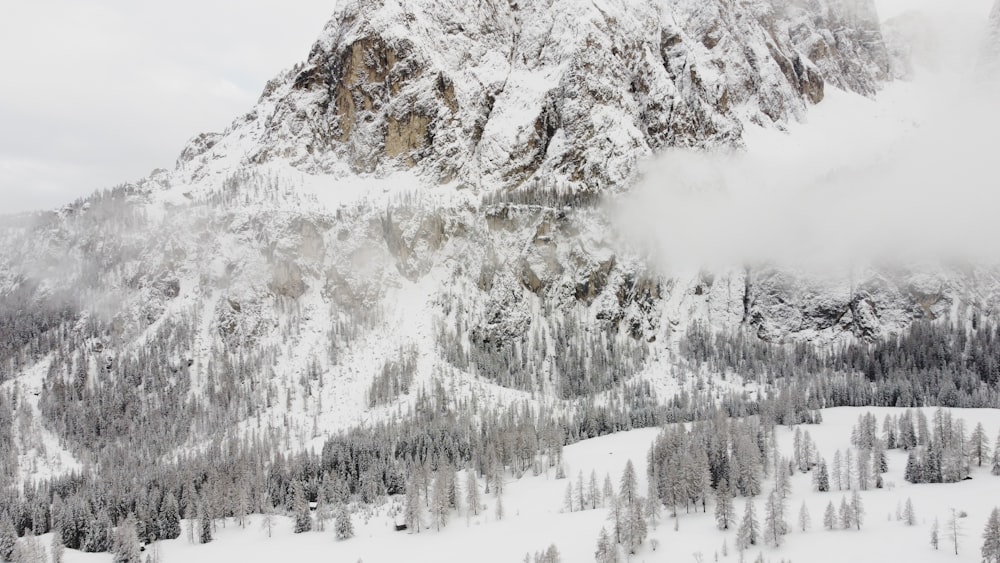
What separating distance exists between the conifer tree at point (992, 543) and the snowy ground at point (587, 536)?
142 inches

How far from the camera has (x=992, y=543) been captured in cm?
8575

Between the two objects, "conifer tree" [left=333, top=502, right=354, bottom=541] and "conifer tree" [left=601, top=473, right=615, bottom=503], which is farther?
"conifer tree" [left=601, top=473, right=615, bottom=503]

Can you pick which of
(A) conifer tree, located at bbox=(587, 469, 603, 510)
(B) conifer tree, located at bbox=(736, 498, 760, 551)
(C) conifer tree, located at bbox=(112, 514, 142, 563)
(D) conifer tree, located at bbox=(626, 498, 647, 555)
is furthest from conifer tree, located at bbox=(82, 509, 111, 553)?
(B) conifer tree, located at bbox=(736, 498, 760, 551)

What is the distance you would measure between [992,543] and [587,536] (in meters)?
52.7

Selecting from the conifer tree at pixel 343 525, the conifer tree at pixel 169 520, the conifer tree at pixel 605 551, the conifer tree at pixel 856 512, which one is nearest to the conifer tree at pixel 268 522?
the conifer tree at pixel 343 525

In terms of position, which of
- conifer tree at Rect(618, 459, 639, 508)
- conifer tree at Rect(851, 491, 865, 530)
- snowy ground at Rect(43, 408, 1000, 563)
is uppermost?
conifer tree at Rect(618, 459, 639, 508)

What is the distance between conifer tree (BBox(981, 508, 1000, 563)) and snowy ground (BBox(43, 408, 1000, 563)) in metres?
3.60

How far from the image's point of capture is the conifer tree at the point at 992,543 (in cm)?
8544

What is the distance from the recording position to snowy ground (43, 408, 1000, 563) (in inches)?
3802

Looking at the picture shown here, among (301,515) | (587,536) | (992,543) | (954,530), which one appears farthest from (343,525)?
(992,543)

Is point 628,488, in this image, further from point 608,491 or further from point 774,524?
point 774,524

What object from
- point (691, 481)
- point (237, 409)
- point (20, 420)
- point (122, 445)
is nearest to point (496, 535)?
point (691, 481)

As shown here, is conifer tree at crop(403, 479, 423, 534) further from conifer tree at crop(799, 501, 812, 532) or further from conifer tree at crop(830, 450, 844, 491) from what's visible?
conifer tree at crop(830, 450, 844, 491)

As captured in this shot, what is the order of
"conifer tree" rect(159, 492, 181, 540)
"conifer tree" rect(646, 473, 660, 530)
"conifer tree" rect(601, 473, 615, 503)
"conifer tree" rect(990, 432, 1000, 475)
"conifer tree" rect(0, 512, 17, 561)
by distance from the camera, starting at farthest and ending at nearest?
"conifer tree" rect(159, 492, 181, 540), "conifer tree" rect(601, 473, 615, 503), "conifer tree" rect(990, 432, 1000, 475), "conifer tree" rect(646, 473, 660, 530), "conifer tree" rect(0, 512, 17, 561)
